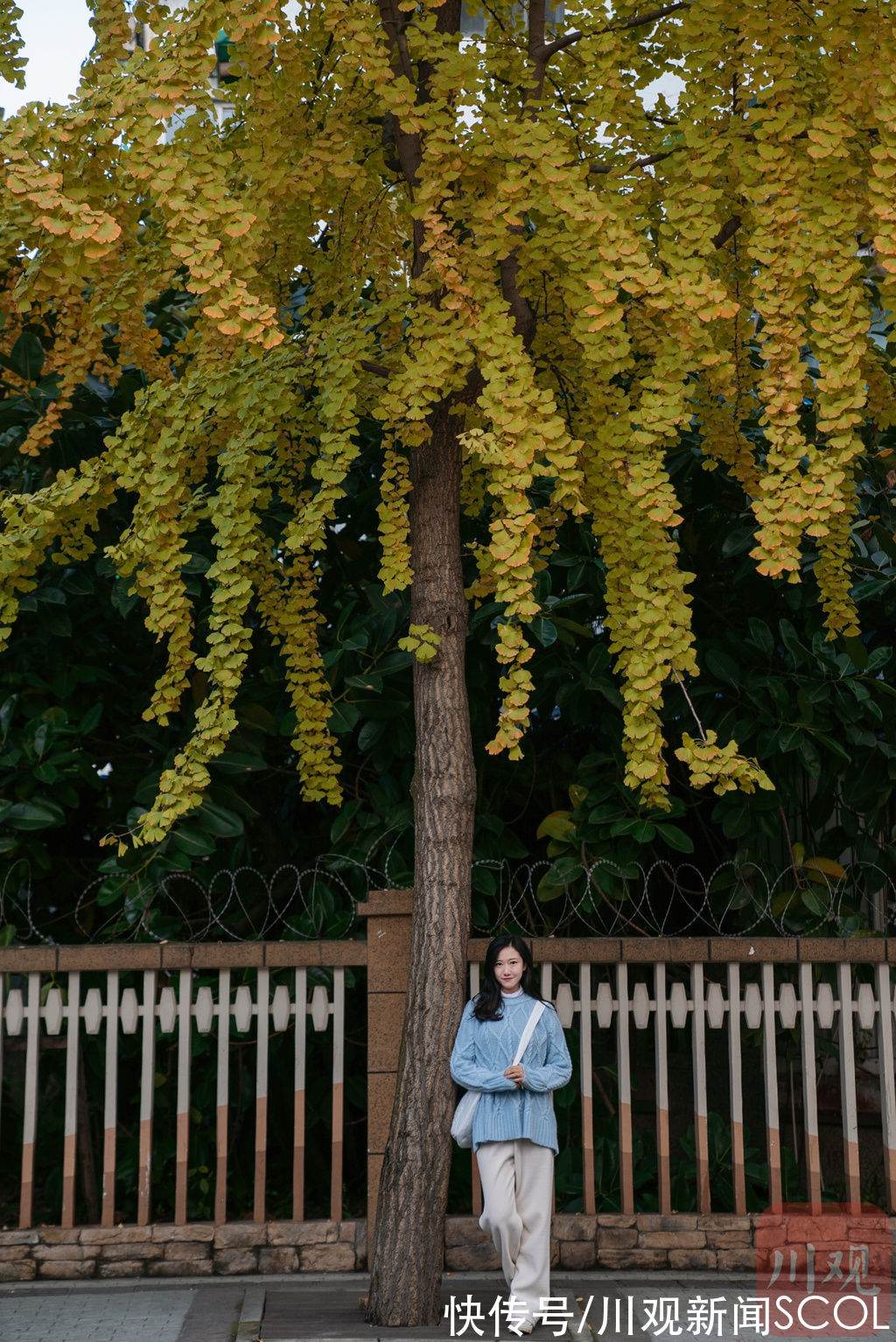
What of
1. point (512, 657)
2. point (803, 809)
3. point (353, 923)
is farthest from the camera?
point (803, 809)

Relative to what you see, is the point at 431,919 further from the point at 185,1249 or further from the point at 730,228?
the point at 730,228

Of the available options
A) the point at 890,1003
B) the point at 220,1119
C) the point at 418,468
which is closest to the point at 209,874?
the point at 220,1119

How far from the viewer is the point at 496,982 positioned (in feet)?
13.9

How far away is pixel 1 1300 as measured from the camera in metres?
4.43

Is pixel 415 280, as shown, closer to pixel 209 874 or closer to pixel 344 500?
pixel 344 500

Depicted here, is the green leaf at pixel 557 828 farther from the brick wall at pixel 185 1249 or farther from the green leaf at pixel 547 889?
the brick wall at pixel 185 1249

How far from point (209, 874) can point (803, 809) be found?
3.02 m

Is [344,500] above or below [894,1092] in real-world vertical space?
above

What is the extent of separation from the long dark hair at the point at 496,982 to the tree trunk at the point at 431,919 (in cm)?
14

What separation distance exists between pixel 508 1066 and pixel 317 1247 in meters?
1.36

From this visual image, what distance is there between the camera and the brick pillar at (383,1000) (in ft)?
15.6

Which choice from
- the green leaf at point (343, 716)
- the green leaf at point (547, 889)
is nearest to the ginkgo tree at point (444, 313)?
the green leaf at point (343, 716)

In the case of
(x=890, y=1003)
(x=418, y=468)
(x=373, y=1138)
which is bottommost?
(x=373, y=1138)

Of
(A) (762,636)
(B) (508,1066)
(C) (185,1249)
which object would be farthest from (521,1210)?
(A) (762,636)
